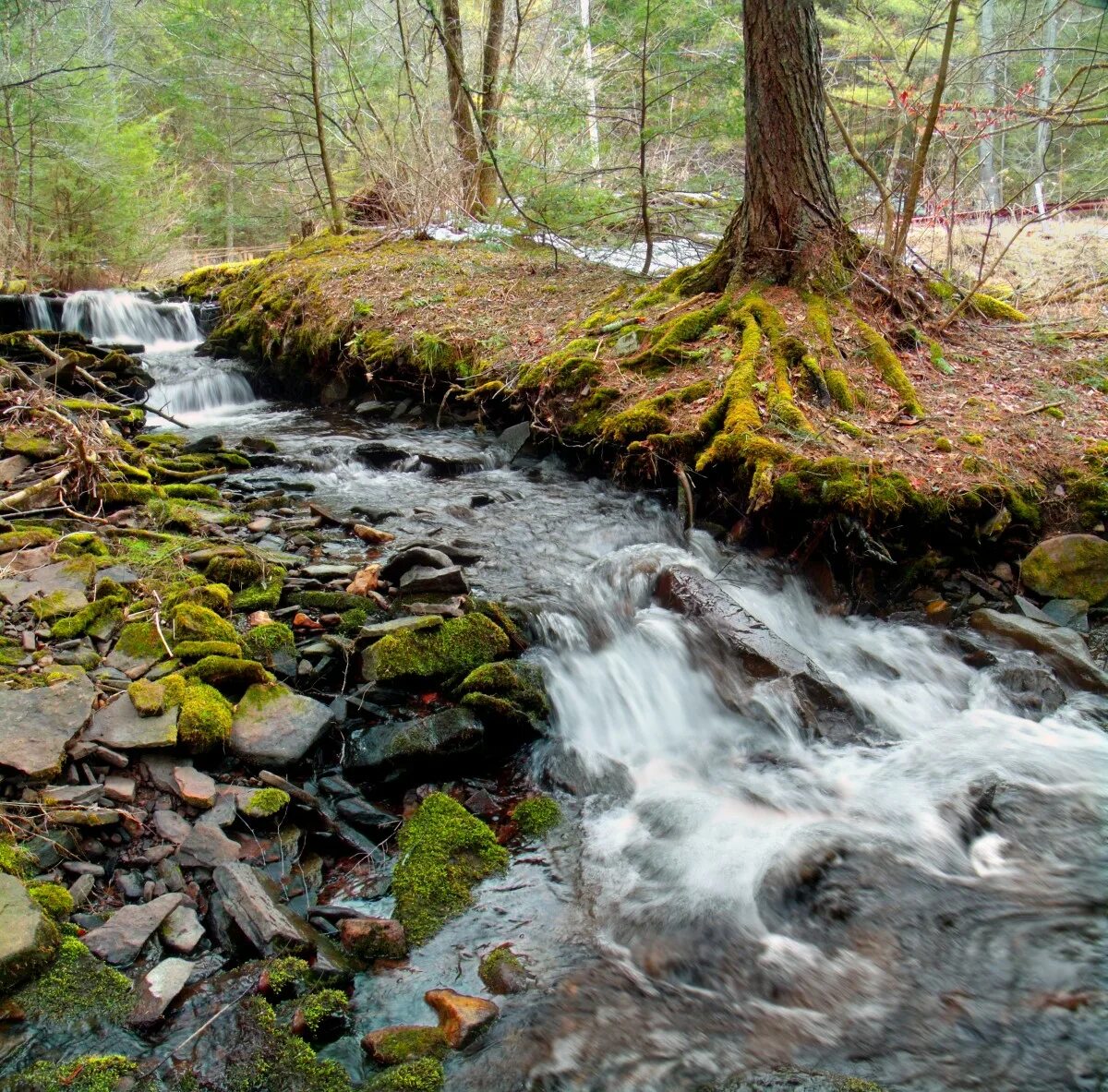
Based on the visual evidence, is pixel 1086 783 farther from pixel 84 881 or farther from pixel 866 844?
pixel 84 881

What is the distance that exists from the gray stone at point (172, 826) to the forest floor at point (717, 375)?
3.97 meters

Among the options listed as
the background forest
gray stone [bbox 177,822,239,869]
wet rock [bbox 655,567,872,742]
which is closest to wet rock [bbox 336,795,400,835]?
gray stone [bbox 177,822,239,869]

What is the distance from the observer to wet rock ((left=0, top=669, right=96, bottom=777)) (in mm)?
2910

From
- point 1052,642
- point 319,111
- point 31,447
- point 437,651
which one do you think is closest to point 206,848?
point 437,651

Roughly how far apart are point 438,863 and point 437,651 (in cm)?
124

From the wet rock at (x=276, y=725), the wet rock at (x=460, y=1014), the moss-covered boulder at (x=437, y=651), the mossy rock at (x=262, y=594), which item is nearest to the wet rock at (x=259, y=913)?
the wet rock at (x=460, y=1014)

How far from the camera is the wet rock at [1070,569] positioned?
16.3 feet

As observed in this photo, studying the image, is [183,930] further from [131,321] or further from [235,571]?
[131,321]

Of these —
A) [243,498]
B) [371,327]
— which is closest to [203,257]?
[371,327]

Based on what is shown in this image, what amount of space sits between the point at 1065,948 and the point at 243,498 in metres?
6.12

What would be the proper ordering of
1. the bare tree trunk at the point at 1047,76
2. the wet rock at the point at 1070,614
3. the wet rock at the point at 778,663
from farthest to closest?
the bare tree trunk at the point at 1047,76 < the wet rock at the point at 1070,614 < the wet rock at the point at 778,663

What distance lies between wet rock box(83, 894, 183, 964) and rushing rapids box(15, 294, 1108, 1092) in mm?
720

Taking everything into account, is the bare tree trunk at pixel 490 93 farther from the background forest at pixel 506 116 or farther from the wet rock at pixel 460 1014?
the wet rock at pixel 460 1014

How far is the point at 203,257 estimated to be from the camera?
77.4ft
